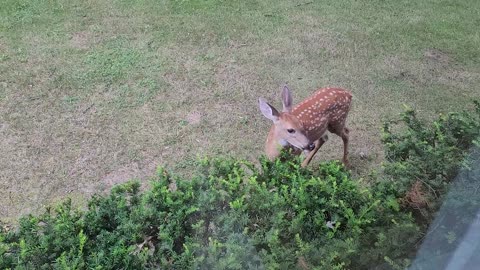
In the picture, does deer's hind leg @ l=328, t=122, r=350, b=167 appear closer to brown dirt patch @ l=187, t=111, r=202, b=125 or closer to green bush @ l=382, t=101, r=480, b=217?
green bush @ l=382, t=101, r=480, b=217

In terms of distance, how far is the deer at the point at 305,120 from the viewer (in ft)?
13.1

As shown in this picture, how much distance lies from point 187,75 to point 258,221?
2875mm

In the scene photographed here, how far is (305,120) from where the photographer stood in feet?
13.4

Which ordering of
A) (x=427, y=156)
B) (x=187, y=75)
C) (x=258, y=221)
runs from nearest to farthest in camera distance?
(x=258, y=221), (x=427, y=156), (x=187, y=75)

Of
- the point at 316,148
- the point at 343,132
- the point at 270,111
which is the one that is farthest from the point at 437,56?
the point at 270,111

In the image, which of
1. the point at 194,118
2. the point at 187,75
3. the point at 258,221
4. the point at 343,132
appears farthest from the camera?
the point at 187,75

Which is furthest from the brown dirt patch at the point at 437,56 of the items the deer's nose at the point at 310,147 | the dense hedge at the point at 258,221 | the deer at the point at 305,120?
the dense hedge at the point at 258,221

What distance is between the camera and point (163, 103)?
5.03m

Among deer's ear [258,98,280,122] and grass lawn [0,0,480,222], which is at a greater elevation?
deer's ear [258,98,280,122]

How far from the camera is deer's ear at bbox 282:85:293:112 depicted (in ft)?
13.3

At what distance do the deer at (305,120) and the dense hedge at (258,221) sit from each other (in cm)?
88

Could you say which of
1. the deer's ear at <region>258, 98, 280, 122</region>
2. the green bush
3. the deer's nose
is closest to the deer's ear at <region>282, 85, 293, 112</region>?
the deer's ear at <region>258, 98, 280, 122</region>

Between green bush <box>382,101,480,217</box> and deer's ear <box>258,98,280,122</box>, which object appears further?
deer's ear <box>258,98,280,122</box>

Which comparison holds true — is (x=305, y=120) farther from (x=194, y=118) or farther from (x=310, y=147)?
(x=194, y=118)
